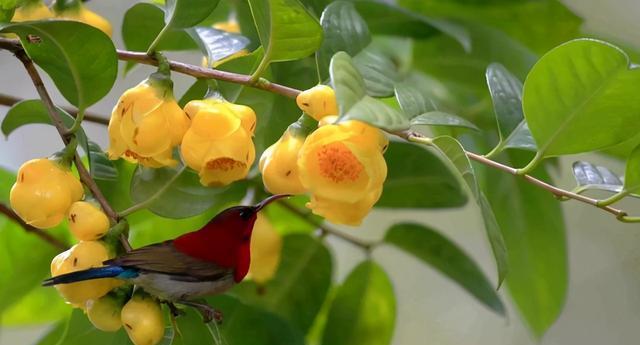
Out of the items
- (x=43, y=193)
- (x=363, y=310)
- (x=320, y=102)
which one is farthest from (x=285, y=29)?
(x=363, y=310)

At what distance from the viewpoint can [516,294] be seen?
2.71 feet

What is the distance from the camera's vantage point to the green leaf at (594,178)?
58 centimetres

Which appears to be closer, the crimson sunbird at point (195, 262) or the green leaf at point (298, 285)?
the crimson sunbird at point (195, 262)

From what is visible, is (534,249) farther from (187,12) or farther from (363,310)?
(187,12)

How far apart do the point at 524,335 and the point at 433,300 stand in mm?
177

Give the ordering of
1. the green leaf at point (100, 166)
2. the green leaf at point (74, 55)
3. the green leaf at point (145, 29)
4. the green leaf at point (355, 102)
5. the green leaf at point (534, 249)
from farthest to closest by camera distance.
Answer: the green leaf at point (534, 249) → the green leaf at point (145, 29) → the green leaf at point (100, 166) → the green leaf at point (74, 55) → the green leaf at point (355, 102)

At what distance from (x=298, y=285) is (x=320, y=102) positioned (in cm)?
36

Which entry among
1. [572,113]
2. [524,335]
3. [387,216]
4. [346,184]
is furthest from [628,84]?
[387,216]

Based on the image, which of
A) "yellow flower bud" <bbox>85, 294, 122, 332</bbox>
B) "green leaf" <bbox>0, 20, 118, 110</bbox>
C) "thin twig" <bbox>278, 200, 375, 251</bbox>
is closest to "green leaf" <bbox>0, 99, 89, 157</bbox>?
"green leaf" <bbox>0, 20, 118, 110</bbox>

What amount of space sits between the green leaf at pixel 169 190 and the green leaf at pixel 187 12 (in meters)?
0.10

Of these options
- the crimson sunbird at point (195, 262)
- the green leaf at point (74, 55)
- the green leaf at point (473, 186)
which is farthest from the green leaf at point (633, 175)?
the green leaf at point (74, 55)

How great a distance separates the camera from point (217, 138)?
451 mm

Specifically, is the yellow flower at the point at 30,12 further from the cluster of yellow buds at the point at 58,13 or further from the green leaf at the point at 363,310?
the green leaf at the point at 363,310

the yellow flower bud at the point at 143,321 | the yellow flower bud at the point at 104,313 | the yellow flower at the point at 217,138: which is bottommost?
the yellow flower bud at the point at 104,313
